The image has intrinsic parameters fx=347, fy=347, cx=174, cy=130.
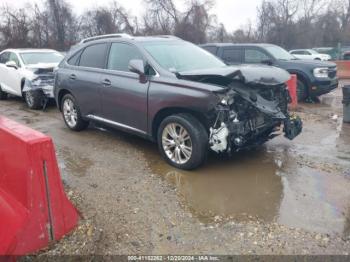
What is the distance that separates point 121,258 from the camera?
2902mm

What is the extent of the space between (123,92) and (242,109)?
1860 mm

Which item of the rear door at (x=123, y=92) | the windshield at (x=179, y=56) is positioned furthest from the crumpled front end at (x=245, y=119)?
the rear door at (x=123, y=92)

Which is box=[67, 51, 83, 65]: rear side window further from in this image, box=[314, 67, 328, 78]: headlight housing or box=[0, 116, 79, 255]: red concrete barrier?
box=[314, 67, 328, 78]: headlight housing

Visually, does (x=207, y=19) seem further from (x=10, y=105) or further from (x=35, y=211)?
(x=35, y=211)

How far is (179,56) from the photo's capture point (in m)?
5.30

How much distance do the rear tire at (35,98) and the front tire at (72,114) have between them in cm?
267

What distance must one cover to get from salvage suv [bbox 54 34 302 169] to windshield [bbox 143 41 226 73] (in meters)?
0.02

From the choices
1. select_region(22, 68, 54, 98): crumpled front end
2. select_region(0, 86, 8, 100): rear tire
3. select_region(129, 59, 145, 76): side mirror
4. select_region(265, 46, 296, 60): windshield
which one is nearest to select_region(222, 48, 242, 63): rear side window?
select_region(265, 46, 296, 60): windshield

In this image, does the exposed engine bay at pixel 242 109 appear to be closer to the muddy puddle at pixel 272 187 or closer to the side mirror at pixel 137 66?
the muddy puddle at pixel 272 187

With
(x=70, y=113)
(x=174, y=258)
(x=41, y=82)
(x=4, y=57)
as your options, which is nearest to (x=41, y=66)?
(x=41, y=82)

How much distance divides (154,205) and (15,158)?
4.88 ft

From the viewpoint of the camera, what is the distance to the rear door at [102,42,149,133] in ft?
16.5

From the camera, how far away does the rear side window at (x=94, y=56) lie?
230 inches

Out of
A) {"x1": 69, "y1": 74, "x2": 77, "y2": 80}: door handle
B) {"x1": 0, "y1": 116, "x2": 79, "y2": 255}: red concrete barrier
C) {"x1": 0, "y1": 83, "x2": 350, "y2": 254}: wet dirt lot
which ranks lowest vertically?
{"x1": 0, "y1": 83, "x2": 350, "y2": 254}: wet dirt lot
